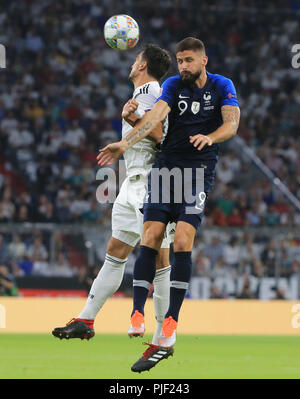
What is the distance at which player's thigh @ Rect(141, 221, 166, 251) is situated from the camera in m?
5.99

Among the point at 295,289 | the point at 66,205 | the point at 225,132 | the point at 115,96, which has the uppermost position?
the point at 115,96

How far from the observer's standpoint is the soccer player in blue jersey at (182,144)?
5.87 m

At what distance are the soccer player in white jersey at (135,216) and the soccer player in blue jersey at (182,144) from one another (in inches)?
16.8

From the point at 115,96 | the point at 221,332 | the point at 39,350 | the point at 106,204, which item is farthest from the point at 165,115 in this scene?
the point at 115,96

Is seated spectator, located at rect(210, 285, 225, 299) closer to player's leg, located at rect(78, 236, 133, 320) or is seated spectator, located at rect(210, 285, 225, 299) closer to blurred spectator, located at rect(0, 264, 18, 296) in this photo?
blurred spectator, located at rect(0, 264, 18, 296)

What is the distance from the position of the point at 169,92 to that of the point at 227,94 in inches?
18.1

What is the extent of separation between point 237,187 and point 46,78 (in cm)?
544

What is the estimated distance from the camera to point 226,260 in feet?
47.3

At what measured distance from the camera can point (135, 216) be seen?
6844mm

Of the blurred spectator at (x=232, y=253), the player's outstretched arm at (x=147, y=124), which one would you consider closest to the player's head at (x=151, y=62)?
the player's outstretched arm at (x=147, y=124)

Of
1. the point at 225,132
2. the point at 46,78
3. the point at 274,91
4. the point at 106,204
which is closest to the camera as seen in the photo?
the point at 225,132

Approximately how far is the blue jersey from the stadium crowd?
7903mm

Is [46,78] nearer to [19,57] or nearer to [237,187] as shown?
[19,57]

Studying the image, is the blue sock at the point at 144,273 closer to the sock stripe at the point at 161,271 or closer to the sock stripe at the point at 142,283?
the sock stripe at the point at 142,283
